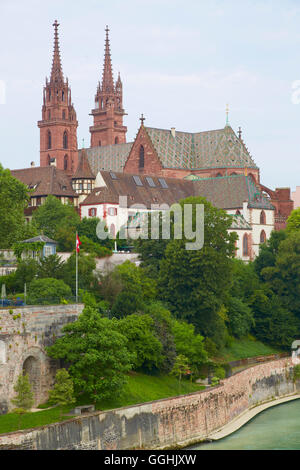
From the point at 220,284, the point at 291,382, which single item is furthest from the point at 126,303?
the point at 291,382

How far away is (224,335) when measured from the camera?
77000 mm

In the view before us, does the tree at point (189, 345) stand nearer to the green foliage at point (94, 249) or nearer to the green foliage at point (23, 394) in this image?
the green foliage at point (23, 394)

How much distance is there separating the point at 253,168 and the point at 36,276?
2733 inches

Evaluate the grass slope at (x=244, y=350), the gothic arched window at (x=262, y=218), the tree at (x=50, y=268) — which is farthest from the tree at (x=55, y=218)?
the gothic arched window at (x=262, y=218)

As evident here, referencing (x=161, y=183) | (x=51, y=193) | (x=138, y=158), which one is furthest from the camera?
(x=138, y=158)

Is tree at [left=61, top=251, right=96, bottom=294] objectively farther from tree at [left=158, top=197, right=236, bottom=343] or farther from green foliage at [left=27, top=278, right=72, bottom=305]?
tree at [left=158, top=197, right=236, bottom=343]

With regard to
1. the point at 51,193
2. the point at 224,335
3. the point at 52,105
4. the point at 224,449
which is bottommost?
the point at 224,449

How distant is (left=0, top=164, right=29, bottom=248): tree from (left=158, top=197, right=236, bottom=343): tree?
14160 mm

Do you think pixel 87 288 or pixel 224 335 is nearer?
pixel 87 288

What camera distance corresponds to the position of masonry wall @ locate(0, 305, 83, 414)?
166 ft

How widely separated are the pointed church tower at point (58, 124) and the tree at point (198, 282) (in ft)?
234

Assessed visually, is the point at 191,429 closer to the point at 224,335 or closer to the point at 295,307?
the point at 224,335

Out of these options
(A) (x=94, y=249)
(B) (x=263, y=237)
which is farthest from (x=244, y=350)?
(B) (x=263, y=237)

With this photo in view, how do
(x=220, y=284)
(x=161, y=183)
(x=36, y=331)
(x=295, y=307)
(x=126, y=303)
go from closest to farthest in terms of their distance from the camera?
(x=36, y=331), (x=126, y=303), (x=220, y=284), (x=295, y=307), (x=161, y=183)
